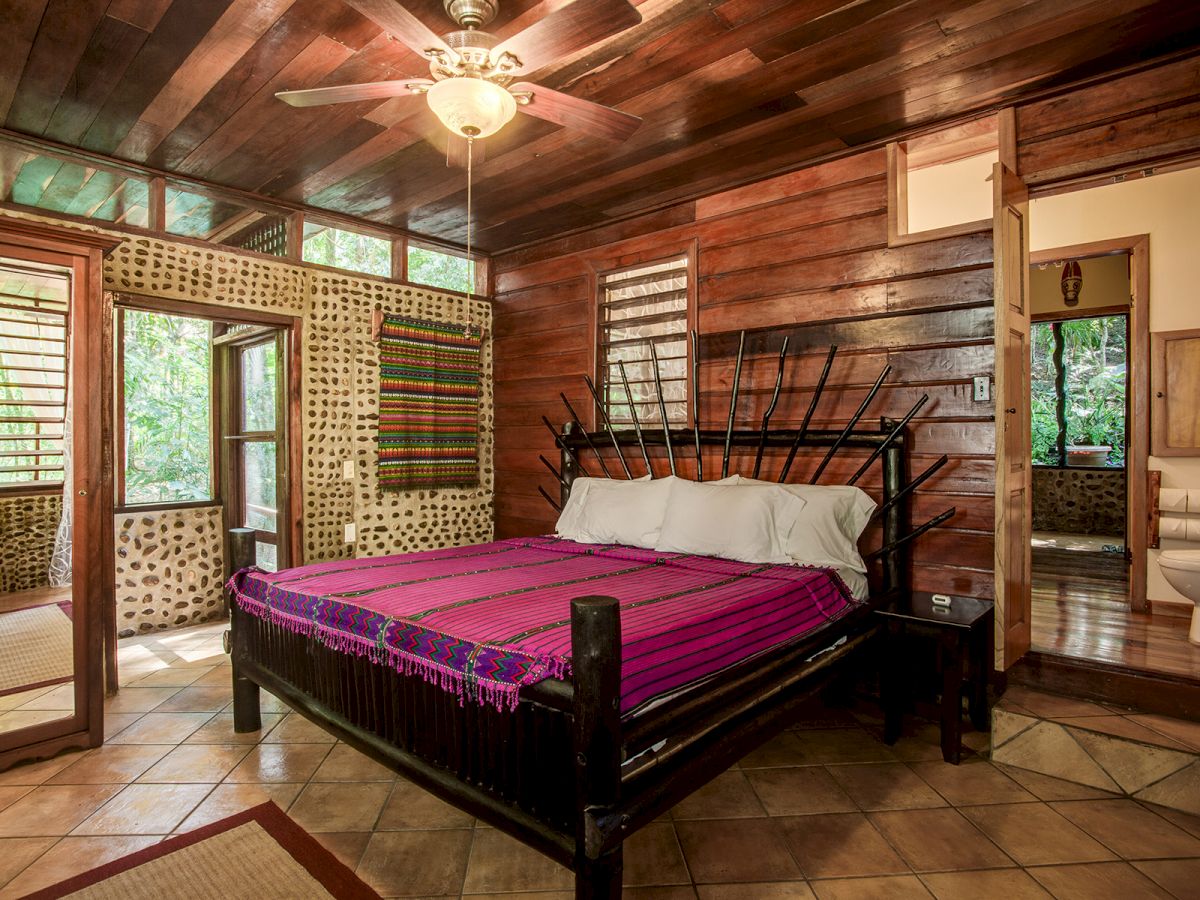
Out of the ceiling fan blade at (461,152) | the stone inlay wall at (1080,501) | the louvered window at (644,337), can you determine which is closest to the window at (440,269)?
the louvered window at (644,337)

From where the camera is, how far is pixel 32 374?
8.55 feet

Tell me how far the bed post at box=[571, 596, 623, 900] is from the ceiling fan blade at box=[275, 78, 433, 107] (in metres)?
1.73

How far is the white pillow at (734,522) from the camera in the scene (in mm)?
2922

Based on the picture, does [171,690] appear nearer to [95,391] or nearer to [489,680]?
[95,391]

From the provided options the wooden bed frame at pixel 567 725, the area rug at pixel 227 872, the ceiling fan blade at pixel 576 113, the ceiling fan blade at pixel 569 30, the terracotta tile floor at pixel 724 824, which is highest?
the ceiling fan blade at pixel 576 113

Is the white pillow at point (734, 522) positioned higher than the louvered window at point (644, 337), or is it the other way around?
the louvered window at point (644, 337)

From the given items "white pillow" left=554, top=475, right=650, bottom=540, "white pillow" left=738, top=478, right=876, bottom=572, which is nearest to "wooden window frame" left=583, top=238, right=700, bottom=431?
"white pillow" left=554, top=475, right=650, bottom=540

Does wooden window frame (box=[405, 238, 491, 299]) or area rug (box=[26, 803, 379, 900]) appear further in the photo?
wooden window frame (box=[405, 238, 491, 299])

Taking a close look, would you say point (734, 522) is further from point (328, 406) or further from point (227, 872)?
point (328, 406)

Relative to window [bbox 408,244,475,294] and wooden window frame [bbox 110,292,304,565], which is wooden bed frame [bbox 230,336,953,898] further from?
window [bbox 408,244,475,294]

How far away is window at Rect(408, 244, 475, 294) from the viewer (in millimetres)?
4684

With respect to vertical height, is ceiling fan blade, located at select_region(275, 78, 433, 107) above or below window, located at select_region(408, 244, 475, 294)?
below

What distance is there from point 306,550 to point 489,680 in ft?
9.01

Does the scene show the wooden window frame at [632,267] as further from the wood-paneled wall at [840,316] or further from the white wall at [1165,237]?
the white wall at [1165,237]
